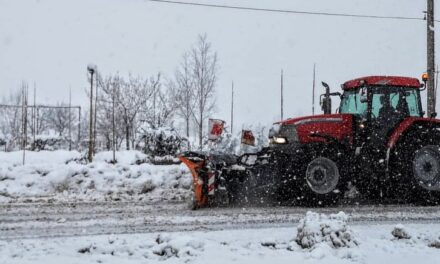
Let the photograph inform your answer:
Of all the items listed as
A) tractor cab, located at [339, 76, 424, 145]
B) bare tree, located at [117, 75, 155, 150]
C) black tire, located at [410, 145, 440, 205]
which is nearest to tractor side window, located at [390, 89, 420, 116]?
tractor cab, located at [339, 76, 424, 145]

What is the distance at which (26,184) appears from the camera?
34.9ft

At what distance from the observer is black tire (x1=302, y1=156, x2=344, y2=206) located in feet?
29.2

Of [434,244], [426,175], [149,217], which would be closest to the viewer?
[434,244]

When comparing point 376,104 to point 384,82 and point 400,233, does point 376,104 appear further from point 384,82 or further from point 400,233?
point 400,233

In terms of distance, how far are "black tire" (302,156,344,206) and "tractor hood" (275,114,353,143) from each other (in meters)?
0.40

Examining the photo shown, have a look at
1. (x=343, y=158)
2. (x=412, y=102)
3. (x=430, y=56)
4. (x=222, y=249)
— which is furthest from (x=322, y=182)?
(x=430, y=56)

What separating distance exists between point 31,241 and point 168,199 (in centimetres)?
425

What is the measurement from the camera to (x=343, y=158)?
29.5 ft

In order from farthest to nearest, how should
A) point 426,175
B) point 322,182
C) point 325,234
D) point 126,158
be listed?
point 126,158 < point 426,175 < point 322,182 < point 325,234

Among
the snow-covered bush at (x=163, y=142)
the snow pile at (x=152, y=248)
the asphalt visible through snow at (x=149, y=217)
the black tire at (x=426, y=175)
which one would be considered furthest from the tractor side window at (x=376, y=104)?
the snow-covered bush at (x=163, y=142)

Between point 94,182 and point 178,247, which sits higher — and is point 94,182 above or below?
above

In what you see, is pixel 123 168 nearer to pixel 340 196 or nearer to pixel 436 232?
pixel 340 196

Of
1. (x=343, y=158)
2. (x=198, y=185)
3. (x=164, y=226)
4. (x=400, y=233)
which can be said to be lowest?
(x=164, y=226)

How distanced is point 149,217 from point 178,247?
243 centimetres
